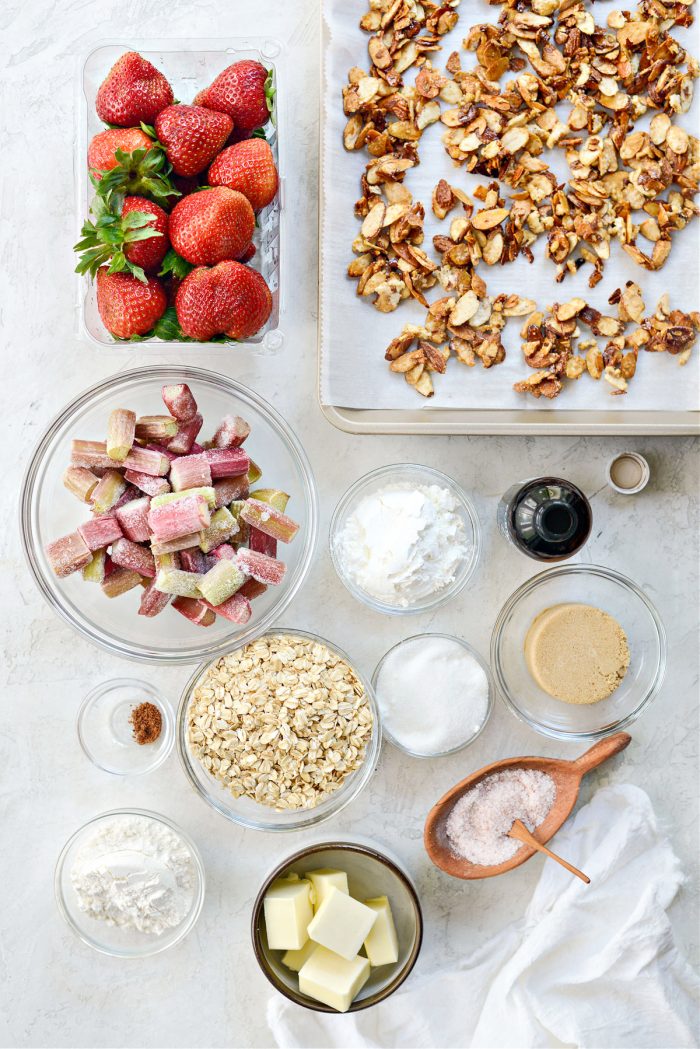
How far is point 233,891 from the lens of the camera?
130 centimetres

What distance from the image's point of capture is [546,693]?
4.18 feet

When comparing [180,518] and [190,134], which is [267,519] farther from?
[190,134]

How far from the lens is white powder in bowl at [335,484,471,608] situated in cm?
117

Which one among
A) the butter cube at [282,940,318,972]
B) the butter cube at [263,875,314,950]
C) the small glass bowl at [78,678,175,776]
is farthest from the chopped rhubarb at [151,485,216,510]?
the butter cube at [282,940,318,972]

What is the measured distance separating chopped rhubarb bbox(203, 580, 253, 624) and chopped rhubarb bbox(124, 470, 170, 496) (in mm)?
160

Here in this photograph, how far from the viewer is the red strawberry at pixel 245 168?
107 cm

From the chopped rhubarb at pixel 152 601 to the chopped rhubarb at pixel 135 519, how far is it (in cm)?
7

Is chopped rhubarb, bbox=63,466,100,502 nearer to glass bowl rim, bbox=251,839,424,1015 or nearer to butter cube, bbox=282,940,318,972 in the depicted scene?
glass bowl rim, bbox=251,839,424,1015

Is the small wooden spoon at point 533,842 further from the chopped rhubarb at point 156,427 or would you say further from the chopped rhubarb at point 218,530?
the chopped rhubarb at point 156,427

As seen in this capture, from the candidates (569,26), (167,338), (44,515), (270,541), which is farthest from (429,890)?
(569,26)

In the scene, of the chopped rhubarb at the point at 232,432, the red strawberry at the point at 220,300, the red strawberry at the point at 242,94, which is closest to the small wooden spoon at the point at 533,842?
the chopped rhubarb at the point at 232,432

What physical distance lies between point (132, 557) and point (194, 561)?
8 cm

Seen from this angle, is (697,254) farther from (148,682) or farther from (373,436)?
(148,682)

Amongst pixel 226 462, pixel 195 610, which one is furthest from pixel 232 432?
pixel 195 610
